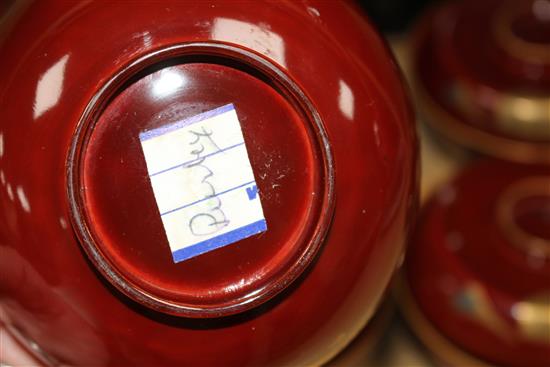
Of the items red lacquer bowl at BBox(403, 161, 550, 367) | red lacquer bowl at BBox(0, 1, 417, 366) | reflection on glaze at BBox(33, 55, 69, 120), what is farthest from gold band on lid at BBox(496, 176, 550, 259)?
reflection on glaze at BBox(33, 55, 69, 120)

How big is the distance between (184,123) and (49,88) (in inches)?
3.2

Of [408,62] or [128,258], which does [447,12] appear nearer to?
[408,62]

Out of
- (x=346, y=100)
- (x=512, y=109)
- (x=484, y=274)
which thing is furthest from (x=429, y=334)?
(x=346, y=100)

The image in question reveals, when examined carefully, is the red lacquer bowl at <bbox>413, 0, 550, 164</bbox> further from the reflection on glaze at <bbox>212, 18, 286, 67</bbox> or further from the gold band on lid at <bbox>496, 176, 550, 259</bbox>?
the reflection on glaze at <bbox>212, 18, 286, 67</bbox>

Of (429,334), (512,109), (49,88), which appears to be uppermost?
(49,88)

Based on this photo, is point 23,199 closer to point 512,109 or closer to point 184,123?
point 184,123

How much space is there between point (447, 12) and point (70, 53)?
740 millimetres

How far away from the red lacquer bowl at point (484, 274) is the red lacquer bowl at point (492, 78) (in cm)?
7

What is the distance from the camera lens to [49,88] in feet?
1.51

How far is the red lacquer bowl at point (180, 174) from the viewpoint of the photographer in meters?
0.46

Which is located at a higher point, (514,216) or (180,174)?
(180,174)

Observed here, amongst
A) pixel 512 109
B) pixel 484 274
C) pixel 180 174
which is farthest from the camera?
pixel 512 109

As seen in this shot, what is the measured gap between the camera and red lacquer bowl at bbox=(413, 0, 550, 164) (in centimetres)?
99

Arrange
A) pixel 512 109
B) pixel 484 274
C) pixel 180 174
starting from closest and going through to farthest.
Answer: pixel 180 174
pixel 484 274
pixel 512 109
